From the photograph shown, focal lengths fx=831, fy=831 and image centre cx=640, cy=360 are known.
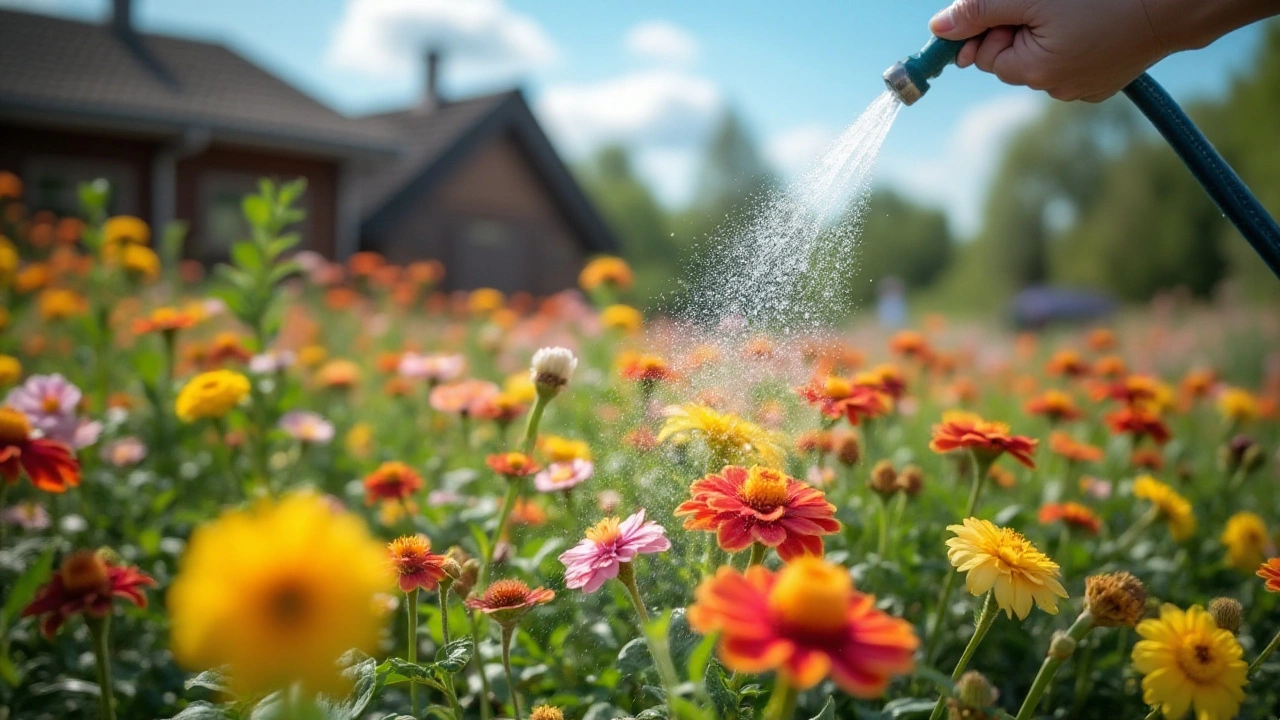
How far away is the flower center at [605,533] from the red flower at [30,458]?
0.84 metres

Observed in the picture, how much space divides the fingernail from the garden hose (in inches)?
0.6

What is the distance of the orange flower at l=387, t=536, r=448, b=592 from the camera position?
37.3 inches

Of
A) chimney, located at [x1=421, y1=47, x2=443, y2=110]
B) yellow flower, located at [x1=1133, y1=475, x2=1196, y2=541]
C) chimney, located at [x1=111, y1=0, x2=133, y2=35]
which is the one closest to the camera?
yellow flower, located at [x1=1133, y1=475, x2=1196, y2=541]

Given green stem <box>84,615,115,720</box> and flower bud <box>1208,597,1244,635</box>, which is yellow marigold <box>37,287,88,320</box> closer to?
green stem <box>84,615,115,720</box>

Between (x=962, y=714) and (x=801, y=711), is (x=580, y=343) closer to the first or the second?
(x=801, y=711)

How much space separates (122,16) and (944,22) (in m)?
11.1

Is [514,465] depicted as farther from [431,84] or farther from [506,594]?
[431,84]

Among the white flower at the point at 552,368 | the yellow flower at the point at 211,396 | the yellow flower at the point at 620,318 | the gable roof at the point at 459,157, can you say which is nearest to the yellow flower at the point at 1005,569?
the white flower at the point at 552,368

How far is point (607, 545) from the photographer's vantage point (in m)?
0.91

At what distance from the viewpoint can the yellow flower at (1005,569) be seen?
0.87 meters

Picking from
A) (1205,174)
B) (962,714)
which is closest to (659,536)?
(962,714)

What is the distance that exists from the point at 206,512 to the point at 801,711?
1402 millimetres

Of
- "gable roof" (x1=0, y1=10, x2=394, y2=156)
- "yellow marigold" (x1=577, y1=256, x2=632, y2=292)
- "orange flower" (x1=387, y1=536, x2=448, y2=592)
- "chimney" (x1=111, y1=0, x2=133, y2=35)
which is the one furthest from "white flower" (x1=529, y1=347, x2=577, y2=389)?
"chimney" (x1=111, y1=0, x2=133, y2=35)

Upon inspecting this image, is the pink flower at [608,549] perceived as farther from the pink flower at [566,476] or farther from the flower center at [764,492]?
the pink flower at [566,476]
